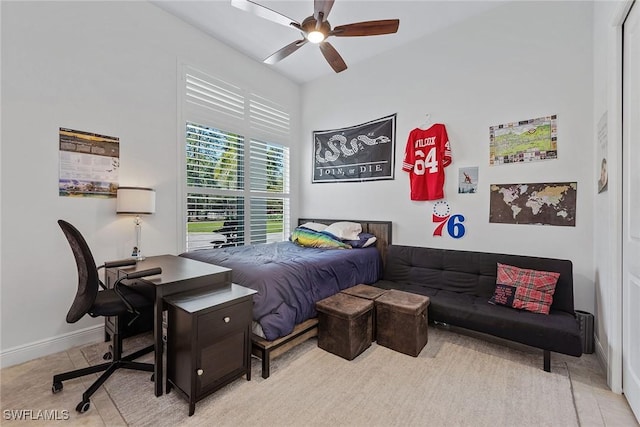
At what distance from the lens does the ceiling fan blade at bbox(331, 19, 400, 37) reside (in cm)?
226

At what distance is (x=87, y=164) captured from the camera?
2.43m

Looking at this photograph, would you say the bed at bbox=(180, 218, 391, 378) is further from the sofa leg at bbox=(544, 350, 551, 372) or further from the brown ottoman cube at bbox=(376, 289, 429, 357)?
the sofa leg at bbox=(544, 350, 551, 372)

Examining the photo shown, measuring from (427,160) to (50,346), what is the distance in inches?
157

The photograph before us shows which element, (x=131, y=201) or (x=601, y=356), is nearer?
(x=601, y=356)

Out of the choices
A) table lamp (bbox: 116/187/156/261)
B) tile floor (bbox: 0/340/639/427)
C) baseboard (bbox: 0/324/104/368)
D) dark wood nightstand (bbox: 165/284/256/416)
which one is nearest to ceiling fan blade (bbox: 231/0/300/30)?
table lamp (bbox: 116/187/156/261)

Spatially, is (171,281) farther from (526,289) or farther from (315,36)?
(526,289)

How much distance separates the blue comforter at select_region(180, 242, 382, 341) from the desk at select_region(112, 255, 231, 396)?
23 cm

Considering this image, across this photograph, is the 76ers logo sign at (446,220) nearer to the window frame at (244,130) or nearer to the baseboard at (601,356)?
the baseboard at (601,356)

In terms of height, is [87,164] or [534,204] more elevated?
[87,164]

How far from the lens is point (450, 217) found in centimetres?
311

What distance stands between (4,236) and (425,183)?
384cm

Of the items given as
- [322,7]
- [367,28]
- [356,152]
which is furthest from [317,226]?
[322,7]

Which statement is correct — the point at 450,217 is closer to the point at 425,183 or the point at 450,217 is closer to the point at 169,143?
the point at 425,183

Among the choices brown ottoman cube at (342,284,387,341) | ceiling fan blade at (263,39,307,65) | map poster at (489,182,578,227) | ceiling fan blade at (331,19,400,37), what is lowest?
brown ottoman cube at (342,284,387,341)
